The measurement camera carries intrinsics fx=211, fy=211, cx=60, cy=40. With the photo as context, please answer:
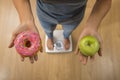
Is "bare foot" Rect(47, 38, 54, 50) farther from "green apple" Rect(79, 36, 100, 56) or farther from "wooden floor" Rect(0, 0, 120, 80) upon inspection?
"green apple" Rect(79, 36, 100, 56)

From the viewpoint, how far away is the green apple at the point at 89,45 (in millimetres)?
771

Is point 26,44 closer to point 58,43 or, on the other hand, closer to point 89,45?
point 89,45

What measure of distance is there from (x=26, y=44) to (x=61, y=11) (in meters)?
0.20

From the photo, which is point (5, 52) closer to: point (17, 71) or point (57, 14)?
point (17, 71)

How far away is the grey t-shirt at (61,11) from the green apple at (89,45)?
141mm

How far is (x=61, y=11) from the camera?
0.85 metres

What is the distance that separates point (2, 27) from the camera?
142 cm

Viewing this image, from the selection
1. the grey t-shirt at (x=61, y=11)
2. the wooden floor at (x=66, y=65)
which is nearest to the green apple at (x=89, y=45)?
the grey t-shirt at (x=61, y=11)

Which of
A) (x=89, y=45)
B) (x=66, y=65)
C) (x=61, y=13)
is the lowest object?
(x=66, y=65)

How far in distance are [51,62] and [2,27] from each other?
421 mm

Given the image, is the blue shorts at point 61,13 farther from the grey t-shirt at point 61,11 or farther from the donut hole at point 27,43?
the donut hole at point 27,43

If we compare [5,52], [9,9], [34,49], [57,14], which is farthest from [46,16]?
[9,9]

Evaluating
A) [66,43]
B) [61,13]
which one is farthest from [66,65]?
[61,13]

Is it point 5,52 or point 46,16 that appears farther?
point 5,52
